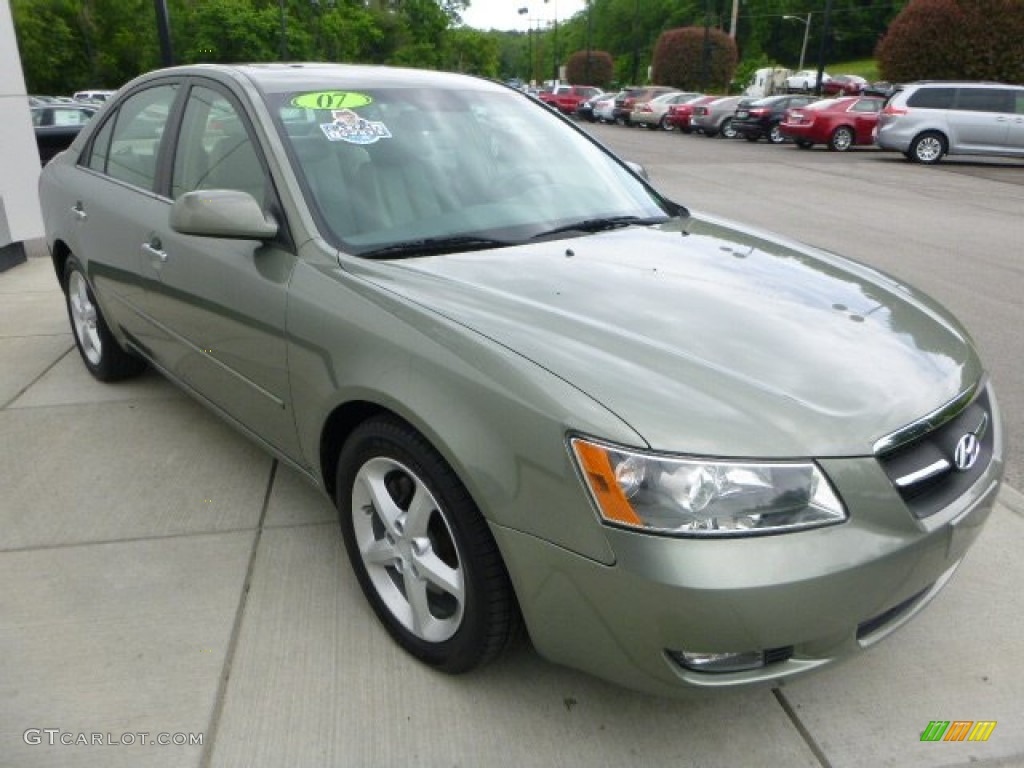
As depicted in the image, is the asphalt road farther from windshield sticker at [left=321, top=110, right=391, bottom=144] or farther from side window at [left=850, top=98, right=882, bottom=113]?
windshield sticker at [left=321, top=110, right=391, bottom=144]

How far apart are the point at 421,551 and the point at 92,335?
312 centimetres

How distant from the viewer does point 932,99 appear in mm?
18250

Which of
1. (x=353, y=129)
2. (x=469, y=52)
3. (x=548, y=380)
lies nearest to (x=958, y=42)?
(x=353, y=129)

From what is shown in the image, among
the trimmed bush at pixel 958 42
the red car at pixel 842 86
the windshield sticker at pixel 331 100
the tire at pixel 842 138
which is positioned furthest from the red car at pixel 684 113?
the windshield sticker at pixel 331 100

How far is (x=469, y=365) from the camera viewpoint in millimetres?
2023

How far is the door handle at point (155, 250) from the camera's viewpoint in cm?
325

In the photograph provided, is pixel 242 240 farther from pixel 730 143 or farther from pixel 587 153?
pixel 730 143

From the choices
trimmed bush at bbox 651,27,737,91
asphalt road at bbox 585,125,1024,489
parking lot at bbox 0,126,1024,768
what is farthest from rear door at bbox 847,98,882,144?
trimmed bush at bbox 651,27,737,91

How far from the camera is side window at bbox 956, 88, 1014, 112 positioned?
58.6ft

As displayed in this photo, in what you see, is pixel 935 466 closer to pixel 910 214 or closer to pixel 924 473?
pixel 924 473

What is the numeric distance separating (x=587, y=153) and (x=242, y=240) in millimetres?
1470

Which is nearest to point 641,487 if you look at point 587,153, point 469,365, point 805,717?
point 469,365

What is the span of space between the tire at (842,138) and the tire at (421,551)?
22.7m

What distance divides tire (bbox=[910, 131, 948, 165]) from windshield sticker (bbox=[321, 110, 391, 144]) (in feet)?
61.0
